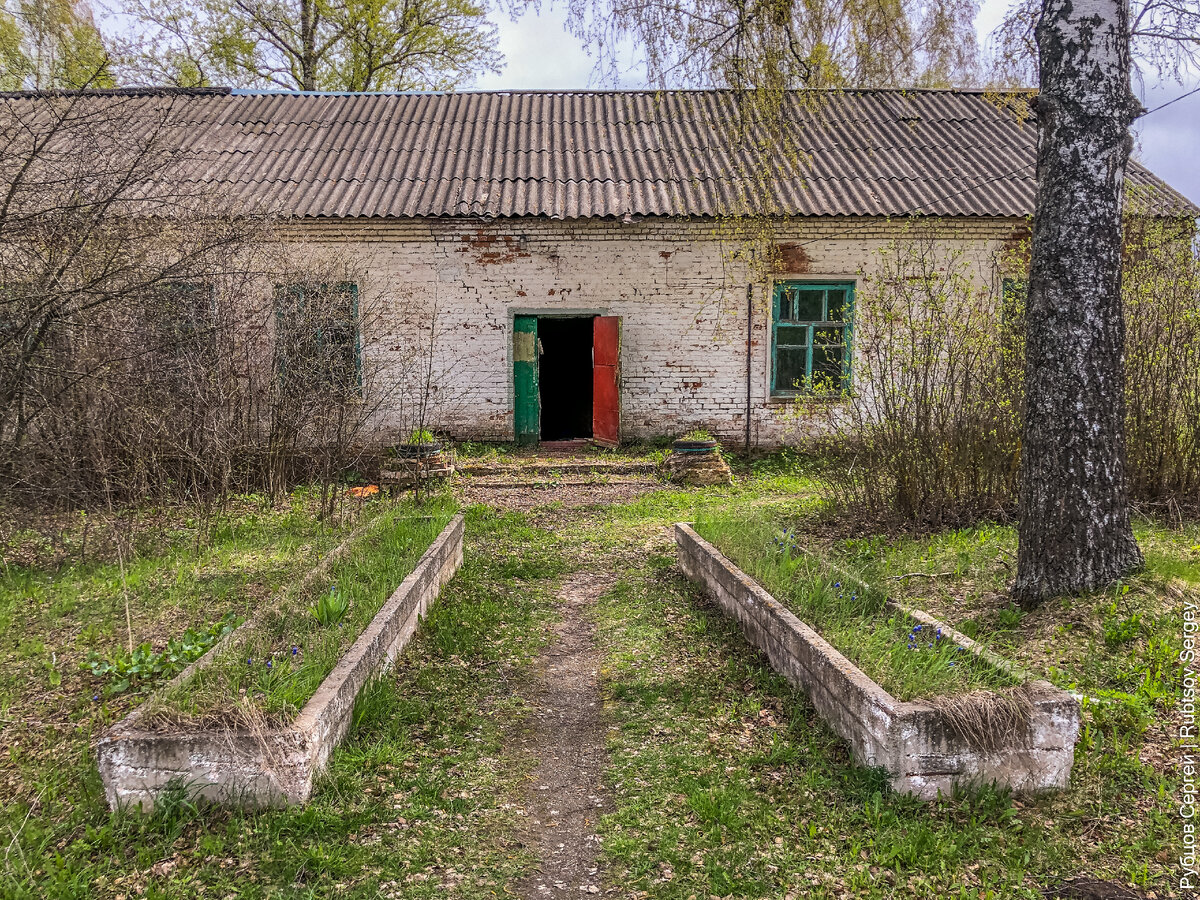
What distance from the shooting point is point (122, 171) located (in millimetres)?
5477

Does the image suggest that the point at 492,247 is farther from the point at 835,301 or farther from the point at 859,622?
the point at 859,622

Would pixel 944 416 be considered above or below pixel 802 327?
below

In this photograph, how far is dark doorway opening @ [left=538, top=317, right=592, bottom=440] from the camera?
1611 cm

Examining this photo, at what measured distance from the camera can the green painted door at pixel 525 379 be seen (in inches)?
488

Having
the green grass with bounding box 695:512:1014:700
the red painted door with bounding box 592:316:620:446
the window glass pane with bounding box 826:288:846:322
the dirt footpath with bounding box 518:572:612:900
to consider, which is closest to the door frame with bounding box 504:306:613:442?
the red painted door with bounding box 592:316:620:446

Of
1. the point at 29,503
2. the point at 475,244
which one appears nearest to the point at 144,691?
the point at 29,503

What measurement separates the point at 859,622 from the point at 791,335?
347 inches

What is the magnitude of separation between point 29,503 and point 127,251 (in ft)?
6.38

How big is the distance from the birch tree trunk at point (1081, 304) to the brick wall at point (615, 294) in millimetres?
7641

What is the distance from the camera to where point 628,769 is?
3699mm

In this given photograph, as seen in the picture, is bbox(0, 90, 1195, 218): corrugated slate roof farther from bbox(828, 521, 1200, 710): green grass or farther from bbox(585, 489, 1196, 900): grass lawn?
bbox(585, 489, 1196, 900): grass lawn

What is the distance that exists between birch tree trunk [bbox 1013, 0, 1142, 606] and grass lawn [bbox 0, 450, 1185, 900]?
1.10 ft

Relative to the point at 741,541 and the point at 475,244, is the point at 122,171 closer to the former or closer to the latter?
the point at 741,541

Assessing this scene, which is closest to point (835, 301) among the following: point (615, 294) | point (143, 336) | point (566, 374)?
point (615, 294)
